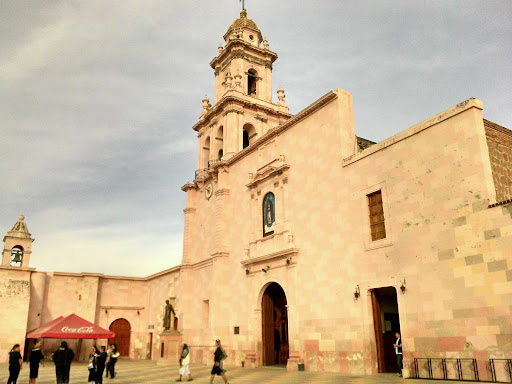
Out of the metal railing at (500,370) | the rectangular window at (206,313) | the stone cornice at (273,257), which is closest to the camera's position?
the metal railing at (500,370)

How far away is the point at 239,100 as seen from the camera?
30000 mm

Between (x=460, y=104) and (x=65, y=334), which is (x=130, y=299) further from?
(x=460, y=104)

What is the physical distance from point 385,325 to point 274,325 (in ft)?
23.5

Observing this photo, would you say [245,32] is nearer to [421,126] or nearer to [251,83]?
[251,83]

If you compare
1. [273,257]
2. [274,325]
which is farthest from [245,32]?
[274,325]

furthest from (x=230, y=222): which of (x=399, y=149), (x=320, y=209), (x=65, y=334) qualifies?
(x=399, y=149)

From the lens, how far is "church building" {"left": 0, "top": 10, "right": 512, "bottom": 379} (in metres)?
13.4

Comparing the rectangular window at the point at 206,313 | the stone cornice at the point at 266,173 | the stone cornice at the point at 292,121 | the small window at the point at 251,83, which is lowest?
the rectangular window at the point at 206,313

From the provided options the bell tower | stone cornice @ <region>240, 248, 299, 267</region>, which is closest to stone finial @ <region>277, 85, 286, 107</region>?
the bell tower

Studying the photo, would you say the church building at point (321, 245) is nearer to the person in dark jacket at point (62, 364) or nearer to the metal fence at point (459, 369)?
the metal fence at point (459, 369)

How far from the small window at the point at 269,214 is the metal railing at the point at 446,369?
10716 mm

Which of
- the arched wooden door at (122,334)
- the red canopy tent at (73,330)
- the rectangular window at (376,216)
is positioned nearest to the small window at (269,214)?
the rectangular window at (376,216)

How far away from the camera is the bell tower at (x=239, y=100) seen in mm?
29938

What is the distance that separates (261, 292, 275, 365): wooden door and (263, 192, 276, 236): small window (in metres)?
3.46
